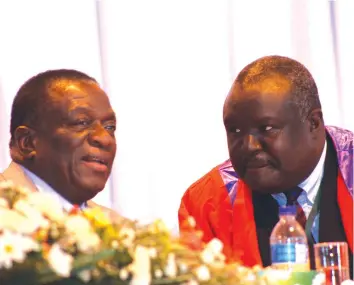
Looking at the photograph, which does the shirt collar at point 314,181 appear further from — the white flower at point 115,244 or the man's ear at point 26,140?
the white flower at point 115,244

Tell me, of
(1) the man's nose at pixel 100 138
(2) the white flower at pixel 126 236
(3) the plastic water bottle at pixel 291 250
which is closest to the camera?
(2) the white flower at pixel 126 236

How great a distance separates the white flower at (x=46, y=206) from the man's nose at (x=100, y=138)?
0.86 metres

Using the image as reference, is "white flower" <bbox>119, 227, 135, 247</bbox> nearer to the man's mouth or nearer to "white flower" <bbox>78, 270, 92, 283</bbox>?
"white flower" <bbox>78, 270, 92, 283</bbox>

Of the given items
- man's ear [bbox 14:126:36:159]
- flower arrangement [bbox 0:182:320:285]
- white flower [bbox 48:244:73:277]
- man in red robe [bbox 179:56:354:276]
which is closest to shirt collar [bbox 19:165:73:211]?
man's ear [bbox 14:126:36:159]

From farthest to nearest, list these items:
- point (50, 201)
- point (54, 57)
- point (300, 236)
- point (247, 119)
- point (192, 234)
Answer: point (54, 57)
point (247, 119)
point (300, 236)
point (192, 234)
point (50, 201)

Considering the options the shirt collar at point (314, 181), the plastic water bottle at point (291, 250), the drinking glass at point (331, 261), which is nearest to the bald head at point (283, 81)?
the shirt collar at point (314, 181)

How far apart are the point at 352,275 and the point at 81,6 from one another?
1.02 meters

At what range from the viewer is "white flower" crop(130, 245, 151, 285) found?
905 millimetres

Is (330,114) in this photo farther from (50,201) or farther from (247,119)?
(50,201)

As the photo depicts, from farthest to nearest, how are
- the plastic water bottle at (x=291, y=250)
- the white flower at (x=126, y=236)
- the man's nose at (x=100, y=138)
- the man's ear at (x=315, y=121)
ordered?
1. the man's ear at (x=315, y=121)
2. the man's nose at (x=100, y=138)
3. the plastic water bottle at (x=291, y=250)
4. the white flower at (x=126, y=236)

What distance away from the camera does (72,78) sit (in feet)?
6.01

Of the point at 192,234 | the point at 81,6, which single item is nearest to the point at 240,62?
the point at 81,6

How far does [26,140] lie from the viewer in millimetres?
1830

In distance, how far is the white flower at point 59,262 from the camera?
0.85 metres
